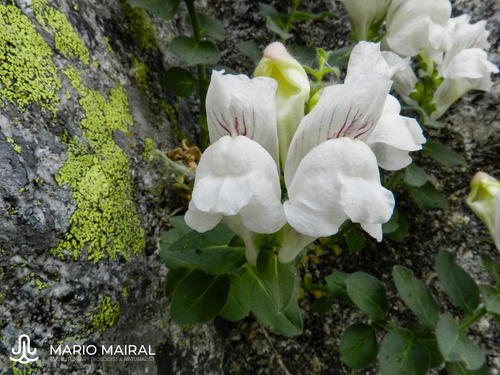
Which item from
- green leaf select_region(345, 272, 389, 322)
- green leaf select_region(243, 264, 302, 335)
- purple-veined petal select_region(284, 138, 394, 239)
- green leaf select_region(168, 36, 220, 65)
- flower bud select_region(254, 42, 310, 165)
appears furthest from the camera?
green leaf select_region(168, 36, 220, 65)

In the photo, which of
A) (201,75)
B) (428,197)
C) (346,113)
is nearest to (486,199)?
(428,197)

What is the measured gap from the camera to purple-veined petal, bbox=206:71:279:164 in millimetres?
476

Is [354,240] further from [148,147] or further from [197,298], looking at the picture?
[148,147]

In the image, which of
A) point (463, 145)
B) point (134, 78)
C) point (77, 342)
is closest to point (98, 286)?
point (77, 342)

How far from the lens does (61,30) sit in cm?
76

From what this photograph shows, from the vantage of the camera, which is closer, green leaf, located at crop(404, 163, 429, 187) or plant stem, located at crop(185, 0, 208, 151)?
green leaf, located at crop(404, 163, 429, 187)

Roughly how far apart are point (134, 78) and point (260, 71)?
0.58 meters

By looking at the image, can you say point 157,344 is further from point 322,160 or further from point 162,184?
point 322,160

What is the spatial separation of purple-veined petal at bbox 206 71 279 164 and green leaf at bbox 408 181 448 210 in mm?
681

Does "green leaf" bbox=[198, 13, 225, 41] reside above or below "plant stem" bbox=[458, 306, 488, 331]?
above

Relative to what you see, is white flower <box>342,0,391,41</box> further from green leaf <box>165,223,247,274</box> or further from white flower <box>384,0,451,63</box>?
green leaf <box>165,223,247,274</box>

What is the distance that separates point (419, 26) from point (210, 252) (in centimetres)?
72

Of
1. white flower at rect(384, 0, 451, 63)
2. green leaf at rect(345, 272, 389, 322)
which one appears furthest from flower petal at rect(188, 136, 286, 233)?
white flower at rect(384, 0, 451, 63)

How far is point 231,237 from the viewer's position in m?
0.69
